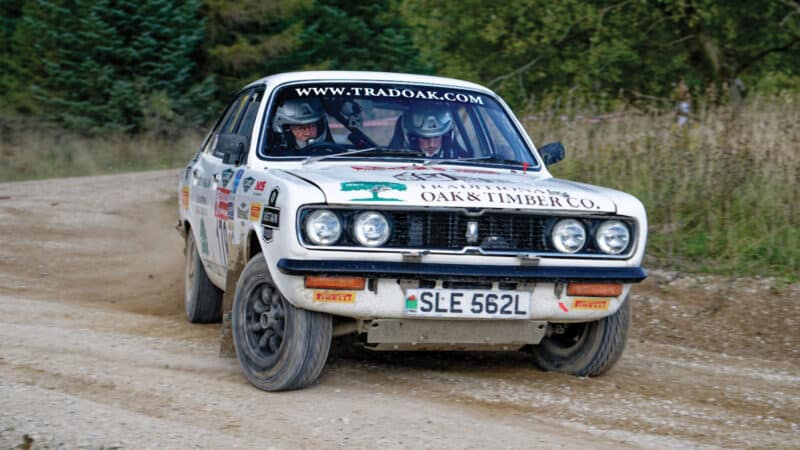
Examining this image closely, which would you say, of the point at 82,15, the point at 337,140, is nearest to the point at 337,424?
the point at 337,140

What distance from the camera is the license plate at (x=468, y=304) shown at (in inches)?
197

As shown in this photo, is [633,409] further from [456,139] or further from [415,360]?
[456,139]

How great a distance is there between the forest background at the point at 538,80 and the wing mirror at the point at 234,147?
14.5 ft

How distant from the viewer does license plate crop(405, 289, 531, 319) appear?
197 inches

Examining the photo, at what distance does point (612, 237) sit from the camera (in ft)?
17.6

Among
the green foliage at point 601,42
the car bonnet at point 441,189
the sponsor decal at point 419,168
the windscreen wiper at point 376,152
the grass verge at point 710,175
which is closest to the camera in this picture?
the car bonnet at point 441,189

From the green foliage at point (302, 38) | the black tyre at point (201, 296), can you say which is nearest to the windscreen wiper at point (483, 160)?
the black tyre at point (201, 296)

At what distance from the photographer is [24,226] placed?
1220 centimetres

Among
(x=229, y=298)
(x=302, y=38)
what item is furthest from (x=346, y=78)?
(x=302, y=38)

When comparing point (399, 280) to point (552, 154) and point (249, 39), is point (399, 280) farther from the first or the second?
point (249, 39)

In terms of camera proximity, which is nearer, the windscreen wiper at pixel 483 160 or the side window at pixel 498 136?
the windscreen wiper at pixel 483 160

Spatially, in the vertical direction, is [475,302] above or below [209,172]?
below

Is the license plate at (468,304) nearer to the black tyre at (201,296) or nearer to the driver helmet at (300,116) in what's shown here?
the driver helmet at (300,116)

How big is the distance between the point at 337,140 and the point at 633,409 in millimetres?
2287
